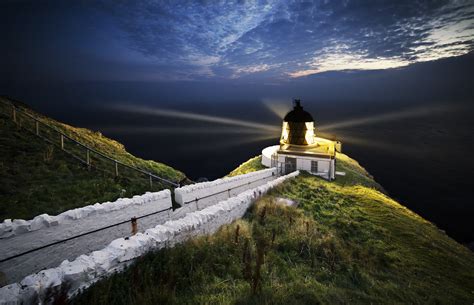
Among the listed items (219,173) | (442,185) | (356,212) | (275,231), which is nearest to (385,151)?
(442,185)

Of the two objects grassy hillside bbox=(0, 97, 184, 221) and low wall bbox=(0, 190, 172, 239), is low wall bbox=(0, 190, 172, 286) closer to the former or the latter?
low wall bbox=(0, 190, 172, 239)

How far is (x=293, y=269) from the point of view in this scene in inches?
249

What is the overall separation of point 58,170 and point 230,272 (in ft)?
34.9

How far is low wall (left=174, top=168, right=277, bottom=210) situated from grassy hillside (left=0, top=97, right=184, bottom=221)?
2800mm

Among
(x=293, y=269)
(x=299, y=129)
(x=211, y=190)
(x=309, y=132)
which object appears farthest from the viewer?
(x=309, y=132)

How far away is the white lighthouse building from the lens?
95.6 ft

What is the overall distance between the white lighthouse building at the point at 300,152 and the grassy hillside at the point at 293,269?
16166mm

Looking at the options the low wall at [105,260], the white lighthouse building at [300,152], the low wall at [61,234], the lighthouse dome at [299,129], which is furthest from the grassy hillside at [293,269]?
the lighthouse dome at [299,129]

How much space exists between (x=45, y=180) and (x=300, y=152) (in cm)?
2563

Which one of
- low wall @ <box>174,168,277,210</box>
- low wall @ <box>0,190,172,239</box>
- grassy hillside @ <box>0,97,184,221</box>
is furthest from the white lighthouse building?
low wall @ <box>0,190,172,239</box>

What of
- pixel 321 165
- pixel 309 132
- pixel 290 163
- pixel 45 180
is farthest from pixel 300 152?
pixel 45 180

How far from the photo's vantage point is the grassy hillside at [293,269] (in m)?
4.54

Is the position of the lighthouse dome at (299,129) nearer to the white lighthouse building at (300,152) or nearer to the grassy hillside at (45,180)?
the white lighthouse building at (300,152)

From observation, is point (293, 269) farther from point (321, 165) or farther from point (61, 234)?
point (321, 165)
